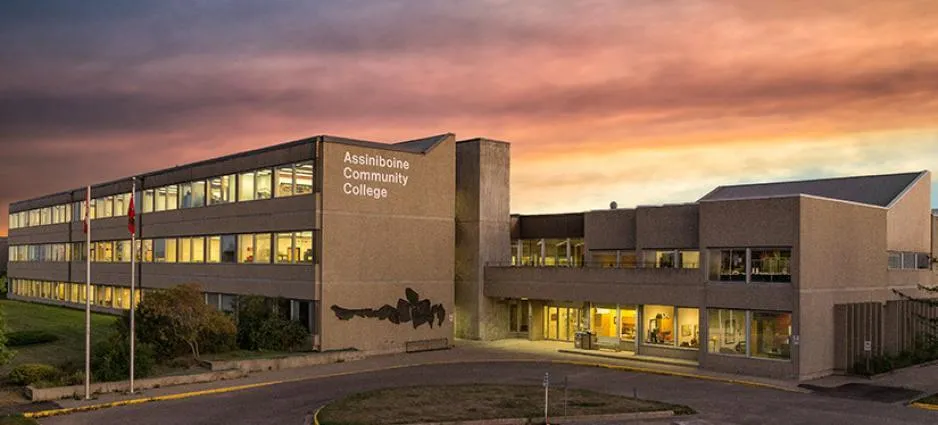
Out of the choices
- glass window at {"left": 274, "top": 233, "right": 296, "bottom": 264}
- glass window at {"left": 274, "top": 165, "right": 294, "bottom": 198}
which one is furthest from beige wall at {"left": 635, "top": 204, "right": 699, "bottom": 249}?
glass window at {"left": 274, "top": 165, "right": 294, "bottom": 198}

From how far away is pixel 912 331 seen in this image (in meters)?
42.3

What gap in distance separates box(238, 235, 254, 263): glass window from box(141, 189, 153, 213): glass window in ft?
47.4

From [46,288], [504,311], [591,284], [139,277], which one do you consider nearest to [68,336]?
[139,277]

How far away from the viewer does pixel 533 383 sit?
3366cm

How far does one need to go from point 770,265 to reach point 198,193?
3590 cm

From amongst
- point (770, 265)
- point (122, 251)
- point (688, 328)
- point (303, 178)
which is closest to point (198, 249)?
point (303, 178)

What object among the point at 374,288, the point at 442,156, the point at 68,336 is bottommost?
the point at 68,336

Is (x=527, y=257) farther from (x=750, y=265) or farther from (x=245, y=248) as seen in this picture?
(x=750, y=265)

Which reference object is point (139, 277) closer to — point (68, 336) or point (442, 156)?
point (68, 336)

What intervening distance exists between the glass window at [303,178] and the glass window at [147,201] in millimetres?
20424

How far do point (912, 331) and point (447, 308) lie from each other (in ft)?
81.6

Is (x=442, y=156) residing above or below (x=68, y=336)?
above

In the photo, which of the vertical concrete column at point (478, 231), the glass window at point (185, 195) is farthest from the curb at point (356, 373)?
the glass window at point (185, 195)

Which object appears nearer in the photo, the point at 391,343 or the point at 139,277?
the point at 391,343
